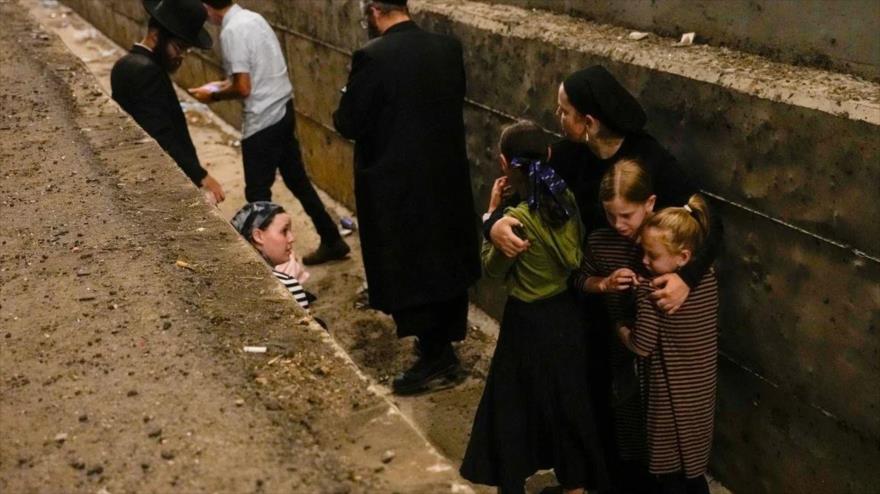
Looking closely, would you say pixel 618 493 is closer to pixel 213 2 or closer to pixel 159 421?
pixel 159 421

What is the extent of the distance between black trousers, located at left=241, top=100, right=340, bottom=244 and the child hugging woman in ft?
9.01

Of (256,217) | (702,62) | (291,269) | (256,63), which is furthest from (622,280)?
(256,63)

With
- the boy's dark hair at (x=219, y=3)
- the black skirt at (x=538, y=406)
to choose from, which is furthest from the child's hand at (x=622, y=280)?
the boy's dark hair at (x=219, y=3)

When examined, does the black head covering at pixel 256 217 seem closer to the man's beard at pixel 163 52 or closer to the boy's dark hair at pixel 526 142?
the boy's dark hair at pixel 526 142

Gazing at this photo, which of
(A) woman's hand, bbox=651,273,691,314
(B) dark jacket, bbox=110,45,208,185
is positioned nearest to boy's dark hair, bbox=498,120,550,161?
(A) woman's hand, bbox=651,273,691,314

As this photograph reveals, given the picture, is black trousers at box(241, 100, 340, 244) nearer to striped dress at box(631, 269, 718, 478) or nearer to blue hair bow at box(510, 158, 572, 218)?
blue hair bow at box(510, 158, 572, 218)

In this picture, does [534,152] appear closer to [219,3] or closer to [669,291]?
[669,291]

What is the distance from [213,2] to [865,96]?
3.65m

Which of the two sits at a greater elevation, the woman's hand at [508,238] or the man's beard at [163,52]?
the man's beard at [163,52]

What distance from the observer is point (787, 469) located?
3479mm

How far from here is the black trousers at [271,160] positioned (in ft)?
18.7

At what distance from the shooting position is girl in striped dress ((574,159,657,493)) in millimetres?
2967

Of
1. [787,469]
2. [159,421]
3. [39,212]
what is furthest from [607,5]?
[159,421]

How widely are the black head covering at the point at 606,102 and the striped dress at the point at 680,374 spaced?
1.75ft
